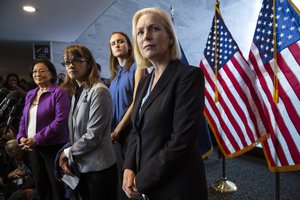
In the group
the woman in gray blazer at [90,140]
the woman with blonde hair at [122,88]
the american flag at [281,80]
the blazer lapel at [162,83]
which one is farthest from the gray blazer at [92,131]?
the american flag at [281,80]

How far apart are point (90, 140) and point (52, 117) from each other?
2.38ft

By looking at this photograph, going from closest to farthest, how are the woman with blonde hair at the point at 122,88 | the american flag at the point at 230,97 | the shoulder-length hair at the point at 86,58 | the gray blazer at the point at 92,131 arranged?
the gray blazer at the point at 92,131, the shoulder-length hair at the point at 86,58, the woman with blonde hair at the point at 122,88, the american flag at the point at 230,97

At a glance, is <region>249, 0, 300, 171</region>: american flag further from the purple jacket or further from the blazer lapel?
the purple jacket

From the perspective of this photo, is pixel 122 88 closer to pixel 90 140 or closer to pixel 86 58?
pixel 86 58

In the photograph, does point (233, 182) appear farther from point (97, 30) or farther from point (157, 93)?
point (97, 30)

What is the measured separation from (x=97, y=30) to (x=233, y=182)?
11.8ft

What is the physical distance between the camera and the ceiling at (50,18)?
3.59m

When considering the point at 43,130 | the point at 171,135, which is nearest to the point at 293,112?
the point at 171,135

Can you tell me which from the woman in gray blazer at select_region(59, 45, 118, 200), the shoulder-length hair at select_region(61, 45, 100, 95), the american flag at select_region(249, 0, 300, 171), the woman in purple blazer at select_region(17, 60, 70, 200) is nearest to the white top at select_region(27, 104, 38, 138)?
the woman in purple blazer at select_region(17, 60, 70, 200)

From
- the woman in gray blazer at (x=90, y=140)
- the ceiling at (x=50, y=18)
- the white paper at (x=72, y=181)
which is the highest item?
the ceiling at (x=50, y=18)

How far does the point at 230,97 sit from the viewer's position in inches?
103

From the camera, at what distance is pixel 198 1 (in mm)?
Result: 5117

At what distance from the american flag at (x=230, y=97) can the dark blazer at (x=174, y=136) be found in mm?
1701

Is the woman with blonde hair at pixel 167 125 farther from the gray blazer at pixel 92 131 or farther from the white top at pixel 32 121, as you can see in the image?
the white top at pixel 32 121
